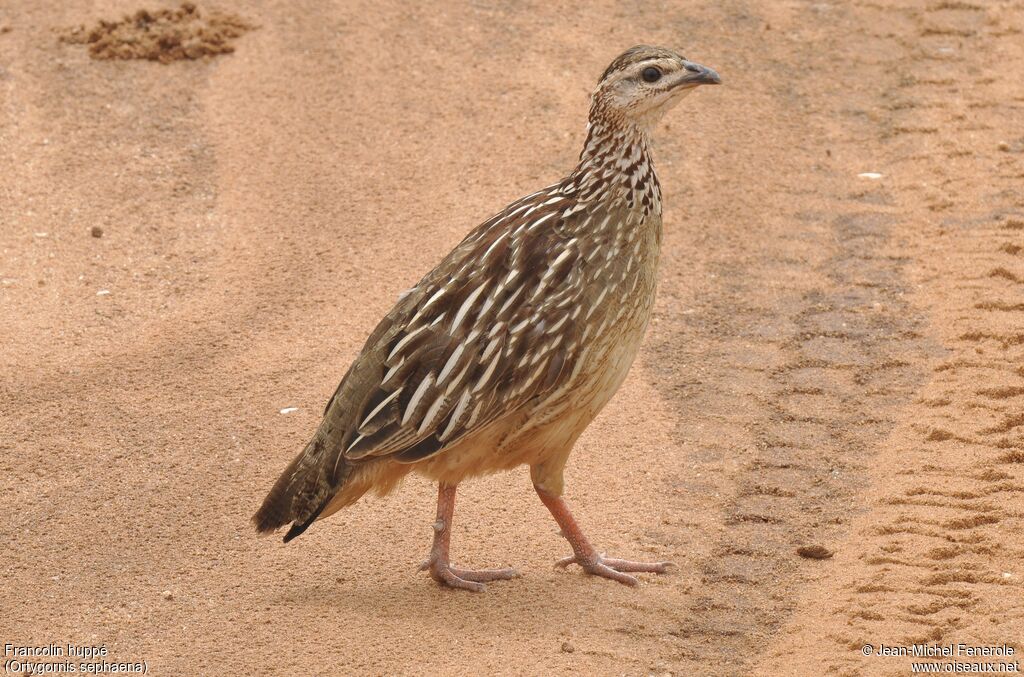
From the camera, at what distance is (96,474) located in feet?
24.2

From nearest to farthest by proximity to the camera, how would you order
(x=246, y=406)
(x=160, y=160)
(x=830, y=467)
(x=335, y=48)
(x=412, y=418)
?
(x=412, y=418) < (x=830, y=467) < (x=246, y=406) < (x=160, y=160) < (x=335, y=48)

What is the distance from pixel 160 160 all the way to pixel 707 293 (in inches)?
164

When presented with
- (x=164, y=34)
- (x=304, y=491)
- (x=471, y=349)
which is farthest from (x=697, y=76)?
(x=164, y=34)

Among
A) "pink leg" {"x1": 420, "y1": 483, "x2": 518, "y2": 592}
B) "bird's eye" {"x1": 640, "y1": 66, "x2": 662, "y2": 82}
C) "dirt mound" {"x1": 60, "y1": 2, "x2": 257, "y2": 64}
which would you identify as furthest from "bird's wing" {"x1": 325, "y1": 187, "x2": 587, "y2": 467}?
"dirt mound" {"x1": 60, "y1": 2, "x2": 257, "y2": 64}

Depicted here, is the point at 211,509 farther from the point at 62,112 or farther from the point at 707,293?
the point at 62,112

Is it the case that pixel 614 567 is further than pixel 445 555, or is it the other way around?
pixel 614 567

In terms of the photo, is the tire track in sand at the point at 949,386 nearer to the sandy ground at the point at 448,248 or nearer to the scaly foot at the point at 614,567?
the sandy ground at the point at 448,248

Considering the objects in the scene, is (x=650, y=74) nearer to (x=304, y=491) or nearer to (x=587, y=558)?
(x=587, y=558)

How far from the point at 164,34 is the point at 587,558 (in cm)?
687

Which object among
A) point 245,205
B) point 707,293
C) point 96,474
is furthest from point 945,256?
point 96,474

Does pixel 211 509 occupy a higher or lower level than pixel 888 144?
lower

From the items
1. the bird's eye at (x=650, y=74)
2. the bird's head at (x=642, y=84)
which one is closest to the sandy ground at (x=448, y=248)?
the bird's head at (x=642, y=84)

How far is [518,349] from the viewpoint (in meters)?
6.05

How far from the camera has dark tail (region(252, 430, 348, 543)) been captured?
20.2ft
